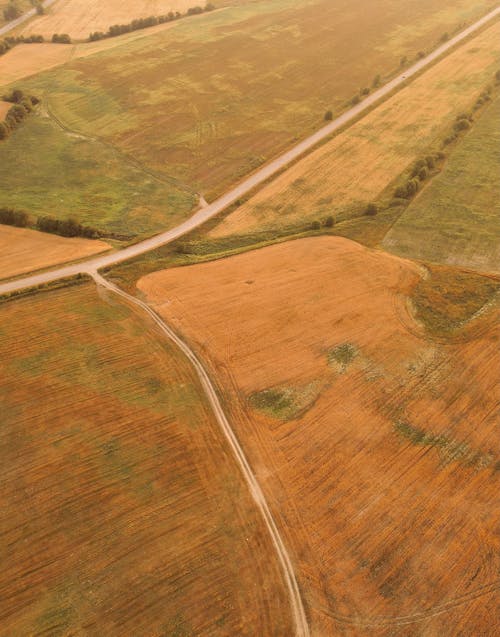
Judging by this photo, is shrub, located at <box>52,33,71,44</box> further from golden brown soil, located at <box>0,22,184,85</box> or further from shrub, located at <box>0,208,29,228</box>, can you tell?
shrub, located at <box>0,208,29,228</box>

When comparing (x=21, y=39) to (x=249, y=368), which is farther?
(x=21, y=39)

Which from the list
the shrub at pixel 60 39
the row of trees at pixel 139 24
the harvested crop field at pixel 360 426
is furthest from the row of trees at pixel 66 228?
the row of trees at pixel 139 24

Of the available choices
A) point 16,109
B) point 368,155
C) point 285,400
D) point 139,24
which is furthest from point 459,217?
point 139,24

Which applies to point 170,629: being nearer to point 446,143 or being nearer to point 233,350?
point 233,350

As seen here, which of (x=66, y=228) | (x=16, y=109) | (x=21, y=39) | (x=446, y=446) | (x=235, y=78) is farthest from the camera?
(x=21, y=39)

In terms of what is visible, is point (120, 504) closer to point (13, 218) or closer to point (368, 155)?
point (13, 218)

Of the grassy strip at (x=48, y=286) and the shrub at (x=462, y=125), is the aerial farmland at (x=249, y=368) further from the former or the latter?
the shrub at (x=462, y=125)

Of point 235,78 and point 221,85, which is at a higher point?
point 235,78
